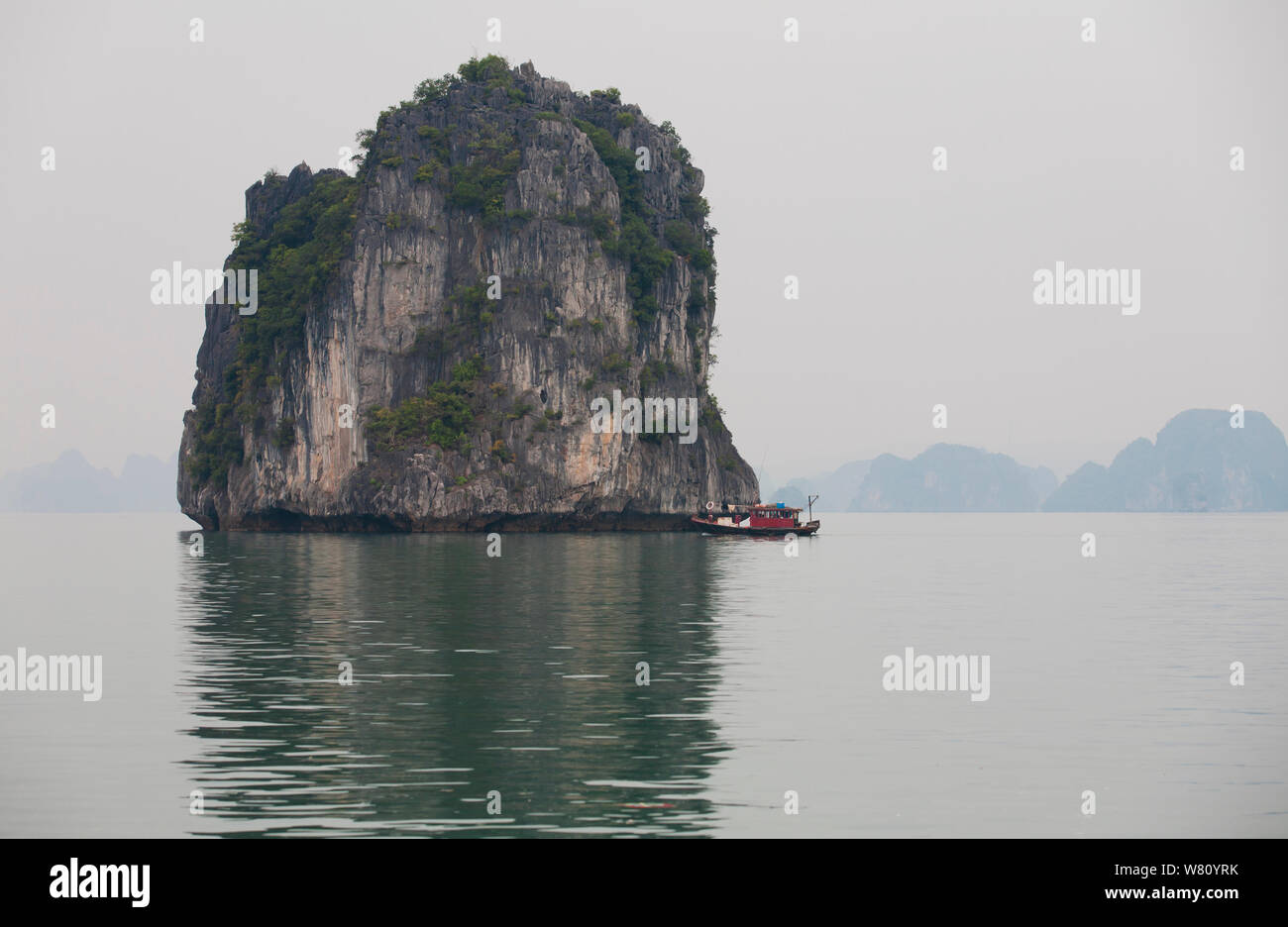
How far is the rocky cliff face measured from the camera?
110625 millimetres

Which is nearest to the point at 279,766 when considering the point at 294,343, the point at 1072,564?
the point at 1072,564

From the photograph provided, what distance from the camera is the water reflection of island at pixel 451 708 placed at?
15.3 m

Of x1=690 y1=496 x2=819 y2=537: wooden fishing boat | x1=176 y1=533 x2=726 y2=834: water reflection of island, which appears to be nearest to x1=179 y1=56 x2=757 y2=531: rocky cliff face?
x1=690 y1=496 x2=819 y2=537: wooden fishing boat

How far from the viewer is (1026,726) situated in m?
21.0

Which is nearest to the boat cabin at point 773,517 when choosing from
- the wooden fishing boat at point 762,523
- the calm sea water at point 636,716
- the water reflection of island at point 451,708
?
the wooden fishing boat at point 762,523

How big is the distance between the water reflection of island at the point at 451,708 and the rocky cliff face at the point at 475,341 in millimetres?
64630

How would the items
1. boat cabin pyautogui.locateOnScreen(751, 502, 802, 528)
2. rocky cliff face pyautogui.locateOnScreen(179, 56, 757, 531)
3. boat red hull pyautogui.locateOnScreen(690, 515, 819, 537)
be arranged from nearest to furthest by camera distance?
boat red hull pyautogui.locateOnScreen(690, 515, 819, 537), boat cabin pyautogui.locateOnScreen(751, 502, 802, 528), rocky cliff face pyautogui.locateOnScreen(179, 56, 757, 531)

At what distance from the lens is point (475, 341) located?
374 ft

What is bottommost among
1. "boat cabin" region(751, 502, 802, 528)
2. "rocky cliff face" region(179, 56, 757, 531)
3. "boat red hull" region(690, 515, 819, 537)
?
"boat red hull" region(690, 515, 819, 537)

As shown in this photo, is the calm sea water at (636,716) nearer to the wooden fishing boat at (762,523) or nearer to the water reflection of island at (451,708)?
the water reflection of island at (451,708)

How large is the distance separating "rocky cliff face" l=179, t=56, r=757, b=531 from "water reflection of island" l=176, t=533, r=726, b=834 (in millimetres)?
64630

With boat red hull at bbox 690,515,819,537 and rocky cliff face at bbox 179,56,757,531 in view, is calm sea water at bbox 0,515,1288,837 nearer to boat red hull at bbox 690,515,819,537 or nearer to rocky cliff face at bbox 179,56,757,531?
boat red hull at bbox 690,515,819,537

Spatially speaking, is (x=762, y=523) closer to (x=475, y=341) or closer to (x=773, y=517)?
(x=773, y=517)
